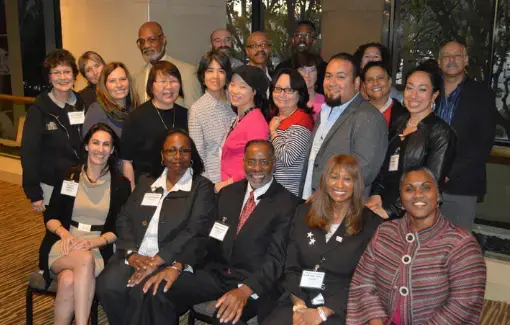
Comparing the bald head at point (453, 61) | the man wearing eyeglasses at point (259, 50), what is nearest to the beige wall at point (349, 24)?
the man wearing eyeglasses at point (259, 50)

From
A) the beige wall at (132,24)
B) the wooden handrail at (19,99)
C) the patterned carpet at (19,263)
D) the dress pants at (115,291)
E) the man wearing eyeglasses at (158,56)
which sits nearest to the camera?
the dress pants at (115,291)

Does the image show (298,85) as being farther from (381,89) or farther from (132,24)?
(132,24)

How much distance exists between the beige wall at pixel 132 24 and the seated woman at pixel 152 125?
1.89m

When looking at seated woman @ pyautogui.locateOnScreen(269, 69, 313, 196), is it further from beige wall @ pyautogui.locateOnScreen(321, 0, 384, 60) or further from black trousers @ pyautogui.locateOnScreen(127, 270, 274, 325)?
beige wall @ pyautogui.locateOnScreen(321, 0, 384, 60)

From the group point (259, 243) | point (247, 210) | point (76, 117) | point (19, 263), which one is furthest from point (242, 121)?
point (19, 263)

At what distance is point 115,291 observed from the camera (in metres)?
3.22

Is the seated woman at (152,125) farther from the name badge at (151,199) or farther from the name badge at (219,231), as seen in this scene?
the name badge at (219,231)

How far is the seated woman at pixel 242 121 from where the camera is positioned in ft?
11.7

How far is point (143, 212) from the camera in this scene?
3391 millimetres

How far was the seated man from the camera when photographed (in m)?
3.04

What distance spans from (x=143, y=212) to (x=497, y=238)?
2972 mm

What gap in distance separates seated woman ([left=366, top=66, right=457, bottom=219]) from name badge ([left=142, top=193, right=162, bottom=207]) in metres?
1.27

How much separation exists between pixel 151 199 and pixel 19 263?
2.12m

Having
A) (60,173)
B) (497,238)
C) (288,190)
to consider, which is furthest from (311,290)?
(497,238)
